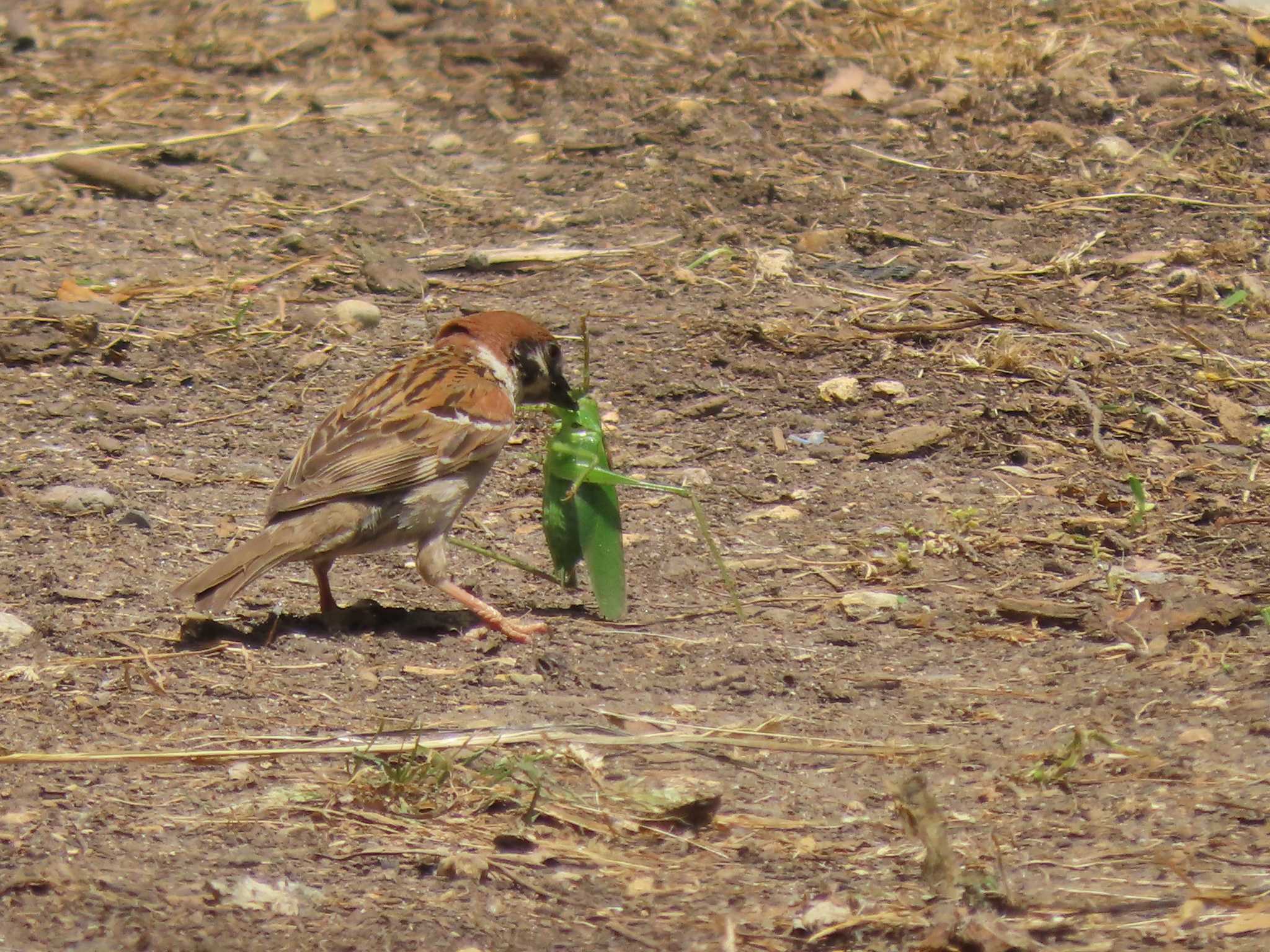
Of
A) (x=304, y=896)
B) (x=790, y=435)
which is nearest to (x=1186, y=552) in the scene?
(x=790, y=435)

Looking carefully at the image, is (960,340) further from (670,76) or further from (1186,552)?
(670,76)

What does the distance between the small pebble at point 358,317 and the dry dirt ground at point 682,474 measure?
0.18 ft

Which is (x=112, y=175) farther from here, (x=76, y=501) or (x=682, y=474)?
(x=682, y=474)

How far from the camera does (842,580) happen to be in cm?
582

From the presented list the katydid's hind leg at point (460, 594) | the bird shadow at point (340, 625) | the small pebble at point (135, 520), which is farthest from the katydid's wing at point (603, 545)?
the small pebble at point (135, 520)

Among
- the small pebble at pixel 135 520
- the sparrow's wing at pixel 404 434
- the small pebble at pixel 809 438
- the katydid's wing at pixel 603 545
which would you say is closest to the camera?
the katydid's wing at pixel 603 545

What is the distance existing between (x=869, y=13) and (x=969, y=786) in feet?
24.8

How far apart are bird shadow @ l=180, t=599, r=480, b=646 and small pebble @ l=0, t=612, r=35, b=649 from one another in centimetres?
47

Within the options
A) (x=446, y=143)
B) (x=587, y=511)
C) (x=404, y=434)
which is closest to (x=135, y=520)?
(x=404, y=434)

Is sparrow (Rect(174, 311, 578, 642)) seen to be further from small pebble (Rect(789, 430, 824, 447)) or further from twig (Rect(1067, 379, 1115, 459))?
twig (Rect(1067, 379, 1115, 459))

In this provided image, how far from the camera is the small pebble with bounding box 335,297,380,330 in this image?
7.92 meters

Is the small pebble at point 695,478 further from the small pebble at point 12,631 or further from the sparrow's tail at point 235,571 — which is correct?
the small pebble at point 12,631

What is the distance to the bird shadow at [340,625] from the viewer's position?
17.6ft

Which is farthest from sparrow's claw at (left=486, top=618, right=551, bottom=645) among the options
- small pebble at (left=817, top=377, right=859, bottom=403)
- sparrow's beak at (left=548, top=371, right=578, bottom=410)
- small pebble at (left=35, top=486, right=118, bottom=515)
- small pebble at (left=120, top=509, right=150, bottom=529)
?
small pebble at (left=817, top=377, right=859, bottom=403)
